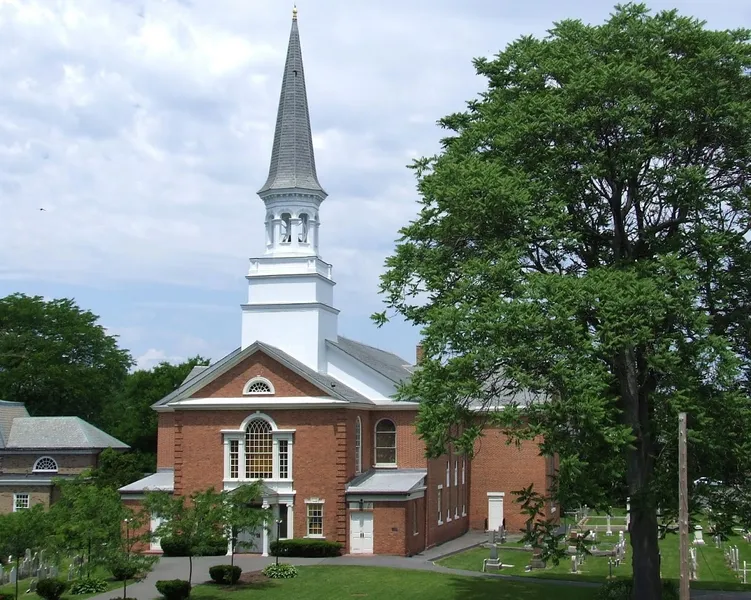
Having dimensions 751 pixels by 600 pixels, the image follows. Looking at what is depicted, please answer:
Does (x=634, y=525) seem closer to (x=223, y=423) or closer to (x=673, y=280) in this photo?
(x=673, y=280)

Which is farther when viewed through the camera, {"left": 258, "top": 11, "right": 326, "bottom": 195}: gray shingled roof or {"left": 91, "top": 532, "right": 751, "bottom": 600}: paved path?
{"left": 258, "top": 11, "right": 326, "bottom": 195}: gray shingled roof

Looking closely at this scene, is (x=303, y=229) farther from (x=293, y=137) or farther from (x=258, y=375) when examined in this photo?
(x=258, y=375)

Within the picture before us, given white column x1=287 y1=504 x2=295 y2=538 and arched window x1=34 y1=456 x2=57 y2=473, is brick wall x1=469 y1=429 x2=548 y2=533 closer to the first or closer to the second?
white column x1=287 y1=504 x2=295 y2=538

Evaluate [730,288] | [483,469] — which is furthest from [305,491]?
[730,288]

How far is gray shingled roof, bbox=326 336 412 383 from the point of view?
45.8m

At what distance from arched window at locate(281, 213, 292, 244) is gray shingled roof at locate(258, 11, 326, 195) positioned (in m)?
Answer: 1.50

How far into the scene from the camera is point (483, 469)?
54.9m

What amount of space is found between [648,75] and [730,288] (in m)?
5.86

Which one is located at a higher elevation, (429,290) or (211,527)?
(429,290)

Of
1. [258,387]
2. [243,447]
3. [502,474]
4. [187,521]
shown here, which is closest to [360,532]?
[243,447]

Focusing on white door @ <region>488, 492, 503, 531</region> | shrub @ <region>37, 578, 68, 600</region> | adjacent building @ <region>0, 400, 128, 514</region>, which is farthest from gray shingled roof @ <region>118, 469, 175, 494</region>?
white door @ <region>488, 492, 503, 531</region>

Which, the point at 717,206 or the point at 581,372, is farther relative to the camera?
the point at 717,206

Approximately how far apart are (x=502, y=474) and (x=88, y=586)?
27120 mm

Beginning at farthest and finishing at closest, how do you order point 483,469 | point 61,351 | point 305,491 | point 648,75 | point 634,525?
1. point 61,351
2. point 483,469
3. point 305,491
4. point 634,525
5. point 648,75
